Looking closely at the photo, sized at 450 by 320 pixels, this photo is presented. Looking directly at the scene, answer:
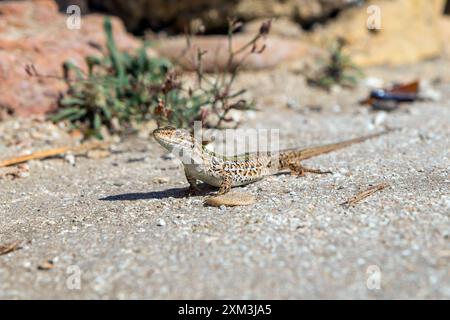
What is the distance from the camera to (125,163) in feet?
19.4

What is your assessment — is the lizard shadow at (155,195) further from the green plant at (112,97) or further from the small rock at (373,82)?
the small rock at (373,82)

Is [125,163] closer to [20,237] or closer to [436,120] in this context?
[20,237]

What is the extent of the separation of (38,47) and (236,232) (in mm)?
4960

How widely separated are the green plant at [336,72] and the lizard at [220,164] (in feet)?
12.5

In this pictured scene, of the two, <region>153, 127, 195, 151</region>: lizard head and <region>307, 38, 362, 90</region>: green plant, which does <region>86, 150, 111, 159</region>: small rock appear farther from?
<region>307, 38, 362, 90</region>: green plant

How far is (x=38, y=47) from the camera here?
24.0 ft

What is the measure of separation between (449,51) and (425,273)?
9551mm

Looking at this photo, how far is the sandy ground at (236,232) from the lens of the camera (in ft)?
9.72

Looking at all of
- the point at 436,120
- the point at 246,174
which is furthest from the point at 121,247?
the point at 436,120

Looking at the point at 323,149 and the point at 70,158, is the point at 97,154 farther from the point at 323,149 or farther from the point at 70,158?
the point at 323,149

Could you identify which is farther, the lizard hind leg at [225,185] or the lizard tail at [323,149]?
the lizard tail at [323,149]

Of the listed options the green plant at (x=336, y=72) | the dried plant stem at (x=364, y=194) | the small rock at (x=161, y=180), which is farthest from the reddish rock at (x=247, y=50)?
the dried plant stem at (x=364, y=194)

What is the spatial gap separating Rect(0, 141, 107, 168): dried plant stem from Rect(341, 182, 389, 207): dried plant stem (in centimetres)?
343
